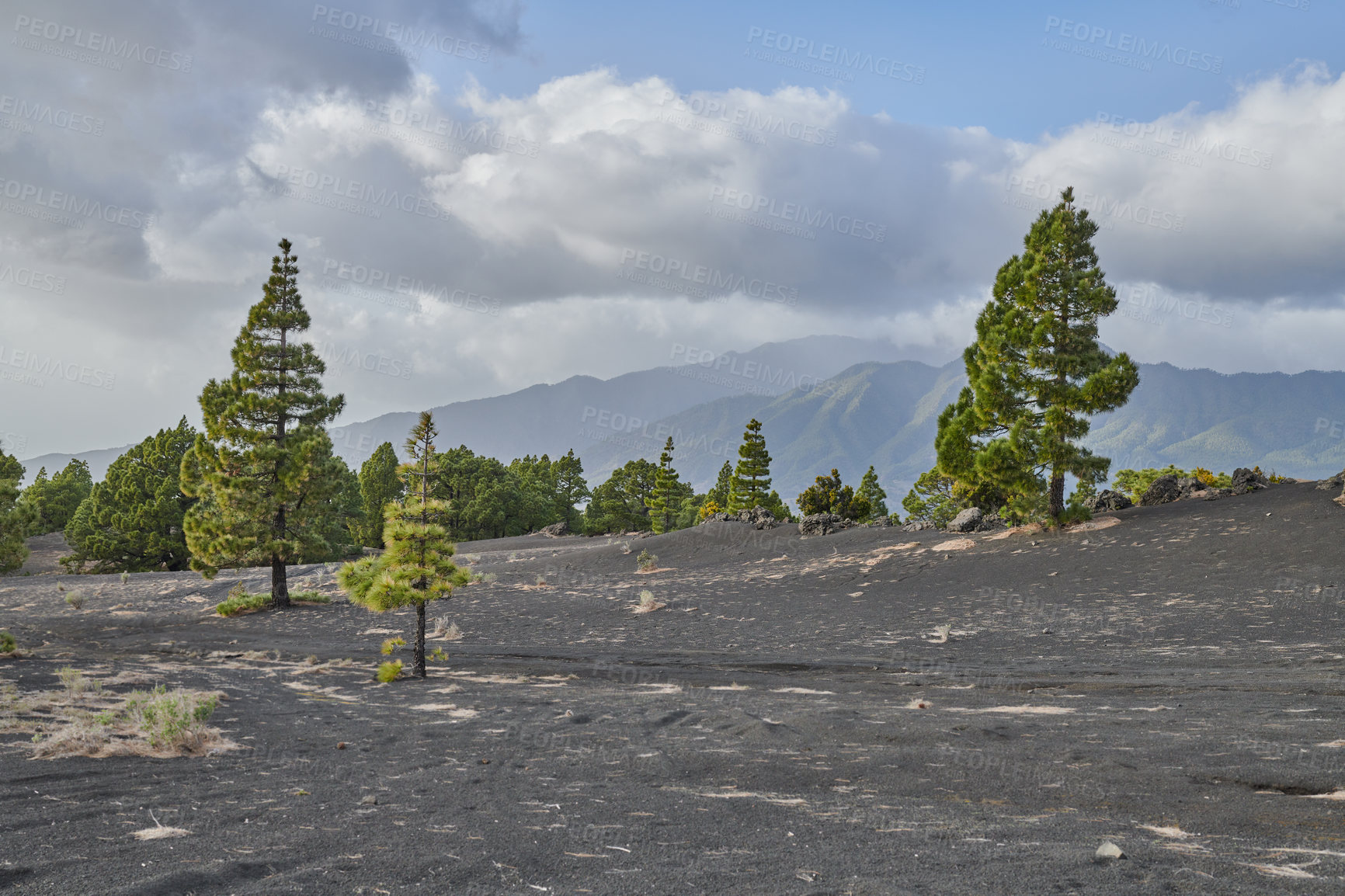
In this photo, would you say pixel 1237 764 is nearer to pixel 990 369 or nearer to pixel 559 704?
pixel 559 704

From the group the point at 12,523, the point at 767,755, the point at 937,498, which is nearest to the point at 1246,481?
the point at 937,498

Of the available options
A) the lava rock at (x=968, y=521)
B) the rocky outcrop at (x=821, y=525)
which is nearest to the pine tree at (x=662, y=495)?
the rocky outcrop at (x=821, y=525)

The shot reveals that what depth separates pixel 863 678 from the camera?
13617 millimetres

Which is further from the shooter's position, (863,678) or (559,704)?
(863,678)

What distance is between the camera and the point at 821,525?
3772cm

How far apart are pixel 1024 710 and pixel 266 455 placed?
1000 inches

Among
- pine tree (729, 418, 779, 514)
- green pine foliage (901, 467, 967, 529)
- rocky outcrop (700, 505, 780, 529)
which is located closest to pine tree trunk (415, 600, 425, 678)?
rocky outcrop (700, 505, 780, 529)

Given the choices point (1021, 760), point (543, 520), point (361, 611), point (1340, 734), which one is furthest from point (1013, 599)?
point (543, 520)

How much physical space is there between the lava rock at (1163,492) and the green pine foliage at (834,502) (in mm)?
24755

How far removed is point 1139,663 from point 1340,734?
6.53 metres

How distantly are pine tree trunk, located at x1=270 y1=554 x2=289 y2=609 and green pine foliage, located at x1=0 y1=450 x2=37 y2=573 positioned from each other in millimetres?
9051

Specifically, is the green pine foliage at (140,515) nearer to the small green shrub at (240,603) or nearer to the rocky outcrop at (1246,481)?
the small green shrub at (240,603)

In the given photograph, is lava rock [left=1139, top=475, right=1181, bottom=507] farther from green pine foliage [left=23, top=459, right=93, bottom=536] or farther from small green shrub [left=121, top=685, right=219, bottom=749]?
green pine foliage [left=23, top=459, right=93, bottom=536]

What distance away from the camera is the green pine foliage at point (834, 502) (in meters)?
56.0
